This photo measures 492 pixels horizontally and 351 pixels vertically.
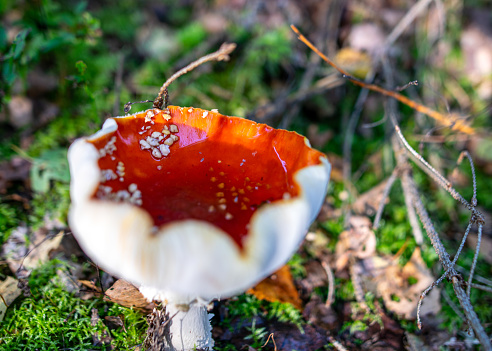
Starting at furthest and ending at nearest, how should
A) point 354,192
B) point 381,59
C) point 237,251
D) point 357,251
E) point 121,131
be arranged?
1. point 381,59
2. point 354,192
3. point 357,251
4. point 121,131
5. point 237,251

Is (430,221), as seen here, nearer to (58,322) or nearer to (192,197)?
(192,197)

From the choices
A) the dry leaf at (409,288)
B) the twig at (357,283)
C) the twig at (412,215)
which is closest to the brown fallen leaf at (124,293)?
the twig at (357,283)

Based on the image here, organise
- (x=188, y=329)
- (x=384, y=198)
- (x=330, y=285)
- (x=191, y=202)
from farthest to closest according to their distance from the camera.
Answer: (x=384, y=198)
(x=330, y=285)
(x=188, y=329)
(x=191, y=202)

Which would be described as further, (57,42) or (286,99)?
(286,99)

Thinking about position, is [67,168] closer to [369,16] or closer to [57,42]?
[57,42]

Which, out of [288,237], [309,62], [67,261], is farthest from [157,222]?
[309,62]

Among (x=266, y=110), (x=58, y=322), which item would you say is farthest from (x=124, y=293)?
(x=266, y=110)
